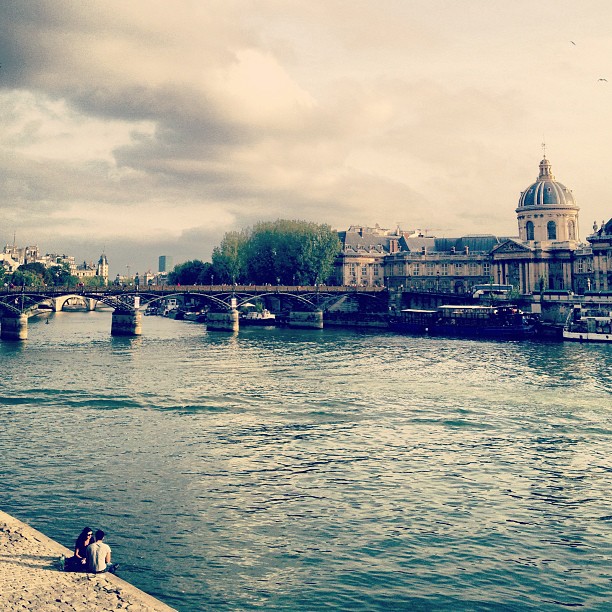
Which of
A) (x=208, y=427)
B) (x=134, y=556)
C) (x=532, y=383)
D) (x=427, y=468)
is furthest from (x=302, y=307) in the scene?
(x=134, y=556)

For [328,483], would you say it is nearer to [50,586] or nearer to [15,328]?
[50,586]

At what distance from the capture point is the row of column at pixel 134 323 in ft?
259

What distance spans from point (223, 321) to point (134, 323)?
13605 millimetres

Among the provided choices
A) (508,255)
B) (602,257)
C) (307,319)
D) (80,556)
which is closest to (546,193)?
(508,255)

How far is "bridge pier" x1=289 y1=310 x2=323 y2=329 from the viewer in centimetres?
10352

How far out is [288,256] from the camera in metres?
123

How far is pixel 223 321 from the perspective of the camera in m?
97.3

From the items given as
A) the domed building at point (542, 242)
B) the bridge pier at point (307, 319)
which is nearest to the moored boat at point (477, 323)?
the bridge pier at point (307, 319)

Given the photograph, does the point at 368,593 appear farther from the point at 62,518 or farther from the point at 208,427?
the point at 208,427

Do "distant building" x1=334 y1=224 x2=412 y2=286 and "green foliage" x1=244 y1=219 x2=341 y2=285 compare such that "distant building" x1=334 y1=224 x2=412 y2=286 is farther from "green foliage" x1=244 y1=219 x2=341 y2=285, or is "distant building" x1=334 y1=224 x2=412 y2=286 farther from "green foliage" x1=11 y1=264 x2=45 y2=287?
"green foliage" x1=11 y1=264 x2=45 y2=287

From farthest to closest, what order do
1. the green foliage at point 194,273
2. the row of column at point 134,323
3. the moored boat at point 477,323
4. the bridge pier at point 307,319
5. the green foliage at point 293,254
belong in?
the green foliage at point 194,273, the green foliage at point 293,254, the bridge pier at point 307,319, the moored boat at point 477,323, the row of column at point 134,323

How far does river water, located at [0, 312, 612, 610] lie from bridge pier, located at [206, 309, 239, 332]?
4643 centimetres

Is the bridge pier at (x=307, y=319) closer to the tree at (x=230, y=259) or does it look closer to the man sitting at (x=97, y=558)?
the tree at (x=230, y=259)

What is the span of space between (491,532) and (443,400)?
65.8ft
